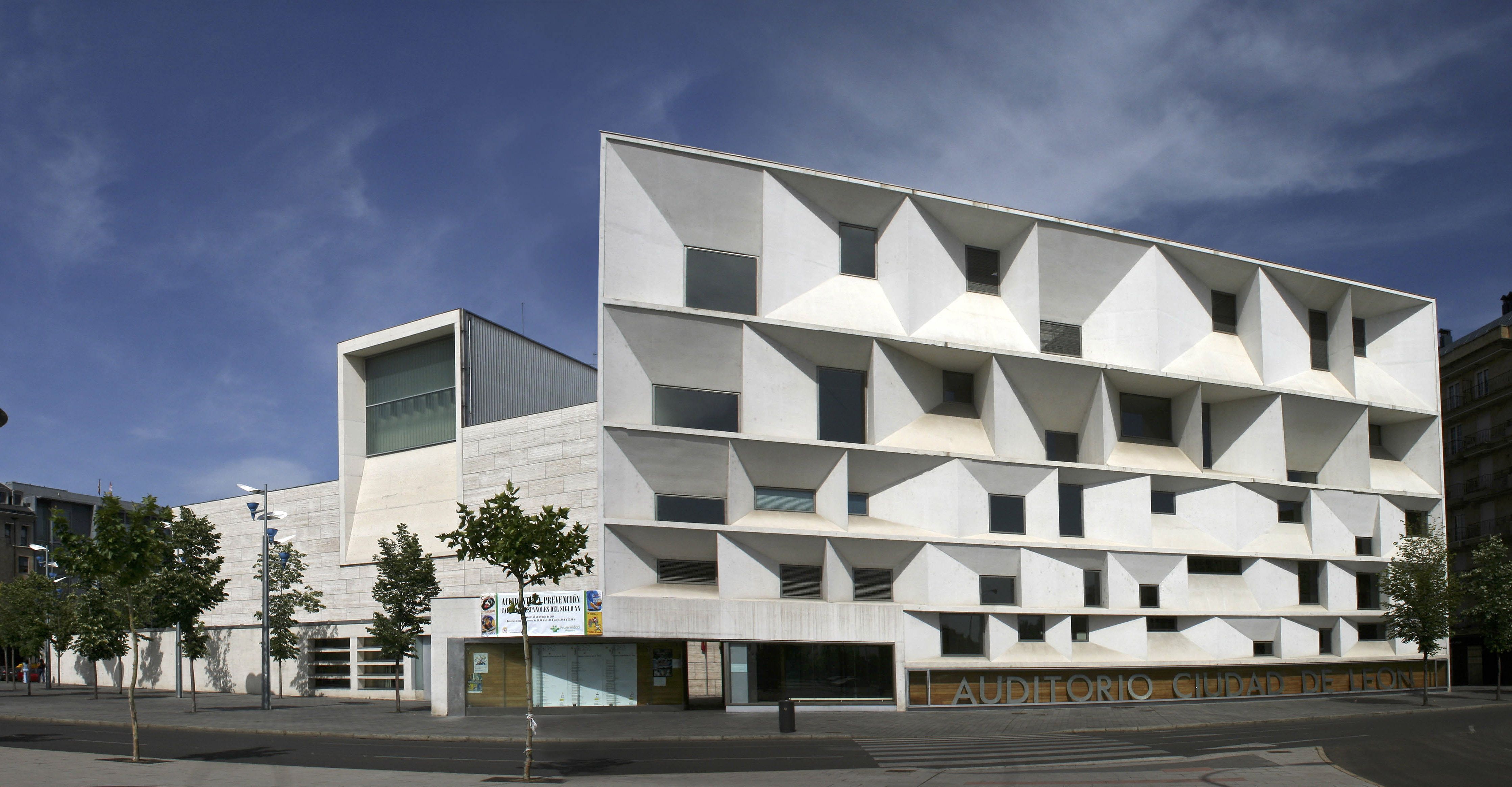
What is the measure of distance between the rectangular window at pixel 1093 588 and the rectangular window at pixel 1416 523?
49.6ft

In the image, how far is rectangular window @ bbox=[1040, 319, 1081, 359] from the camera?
127 feet

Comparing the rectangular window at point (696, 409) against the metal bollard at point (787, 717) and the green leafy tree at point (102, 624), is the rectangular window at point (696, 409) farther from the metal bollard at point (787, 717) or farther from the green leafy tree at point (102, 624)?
the green leafy tree at point (102, 624)

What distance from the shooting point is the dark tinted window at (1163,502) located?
3972cm

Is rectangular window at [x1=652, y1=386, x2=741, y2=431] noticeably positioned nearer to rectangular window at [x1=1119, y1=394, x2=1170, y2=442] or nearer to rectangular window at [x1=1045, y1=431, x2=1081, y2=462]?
rectangular window at [x1=1045, y1=431, x2=1081, y2=462]

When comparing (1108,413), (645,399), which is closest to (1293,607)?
(1108,413)

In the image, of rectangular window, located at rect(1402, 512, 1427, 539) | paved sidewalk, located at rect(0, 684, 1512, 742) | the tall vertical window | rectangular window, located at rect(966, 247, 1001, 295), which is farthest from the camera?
the tall vertical window

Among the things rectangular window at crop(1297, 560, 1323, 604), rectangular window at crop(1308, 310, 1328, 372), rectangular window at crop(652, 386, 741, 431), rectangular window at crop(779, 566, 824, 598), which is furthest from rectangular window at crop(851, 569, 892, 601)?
rectangular window at crop(1308, 310, 1328, 372)

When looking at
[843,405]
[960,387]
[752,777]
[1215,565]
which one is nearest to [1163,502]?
[1215,565]

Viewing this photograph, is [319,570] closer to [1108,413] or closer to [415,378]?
[415,378]

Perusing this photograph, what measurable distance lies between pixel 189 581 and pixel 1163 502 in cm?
3845

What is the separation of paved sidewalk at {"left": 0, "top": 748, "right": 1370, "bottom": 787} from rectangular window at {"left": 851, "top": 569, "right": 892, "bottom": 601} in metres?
14.7

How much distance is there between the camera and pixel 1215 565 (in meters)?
39.5

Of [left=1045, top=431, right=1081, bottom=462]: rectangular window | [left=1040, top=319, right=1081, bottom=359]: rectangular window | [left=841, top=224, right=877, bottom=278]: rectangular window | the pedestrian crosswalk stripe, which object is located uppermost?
[left=841, top=224, right=877, bottom=278]: rectangular window

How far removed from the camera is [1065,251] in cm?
3847
